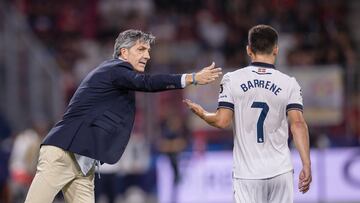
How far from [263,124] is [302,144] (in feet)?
1.20

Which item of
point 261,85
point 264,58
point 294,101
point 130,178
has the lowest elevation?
point 130,178

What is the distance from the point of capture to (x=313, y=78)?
17.6m

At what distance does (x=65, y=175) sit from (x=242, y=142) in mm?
1632

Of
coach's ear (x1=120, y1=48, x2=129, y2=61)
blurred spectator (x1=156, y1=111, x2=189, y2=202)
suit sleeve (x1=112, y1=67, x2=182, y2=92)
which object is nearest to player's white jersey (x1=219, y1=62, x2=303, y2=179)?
suit sleeve (x1=112, y1=67, x2=182, y2=92)

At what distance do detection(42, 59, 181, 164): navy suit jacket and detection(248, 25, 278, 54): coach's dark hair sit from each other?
40.8 inches

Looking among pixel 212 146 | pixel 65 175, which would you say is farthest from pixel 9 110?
pixel 65 175

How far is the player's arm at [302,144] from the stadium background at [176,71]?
827 cm

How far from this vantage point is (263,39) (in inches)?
316

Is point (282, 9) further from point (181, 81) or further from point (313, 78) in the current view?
point (181, 81)

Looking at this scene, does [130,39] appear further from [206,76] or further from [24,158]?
[24,158]

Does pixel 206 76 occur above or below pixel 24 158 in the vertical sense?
above

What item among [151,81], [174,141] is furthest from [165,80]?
[174,141]

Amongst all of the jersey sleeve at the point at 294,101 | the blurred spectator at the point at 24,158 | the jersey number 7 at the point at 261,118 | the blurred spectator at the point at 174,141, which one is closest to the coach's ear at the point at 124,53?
the jersey number 7 at the point at 261,118

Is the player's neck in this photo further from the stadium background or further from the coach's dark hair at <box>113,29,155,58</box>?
the stadium background
